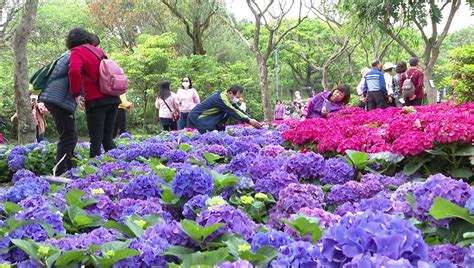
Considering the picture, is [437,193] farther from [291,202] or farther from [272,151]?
[272,151]

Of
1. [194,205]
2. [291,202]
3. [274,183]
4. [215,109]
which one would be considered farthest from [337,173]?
[215,109]

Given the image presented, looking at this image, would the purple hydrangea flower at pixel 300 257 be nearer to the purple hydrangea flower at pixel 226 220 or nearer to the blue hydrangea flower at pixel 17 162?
the purple hydrangea flower at pixel 226 220

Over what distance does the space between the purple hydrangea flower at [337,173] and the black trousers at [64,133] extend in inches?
126

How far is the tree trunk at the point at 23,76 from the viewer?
25.7 feet

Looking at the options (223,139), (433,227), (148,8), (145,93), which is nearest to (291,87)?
(148,8)

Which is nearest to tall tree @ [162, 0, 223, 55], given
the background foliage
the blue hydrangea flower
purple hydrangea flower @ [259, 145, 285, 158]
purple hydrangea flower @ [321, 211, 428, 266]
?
the background foliage

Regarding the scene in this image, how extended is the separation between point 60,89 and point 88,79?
1.14ft

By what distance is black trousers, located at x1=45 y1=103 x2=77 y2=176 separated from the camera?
5469mm

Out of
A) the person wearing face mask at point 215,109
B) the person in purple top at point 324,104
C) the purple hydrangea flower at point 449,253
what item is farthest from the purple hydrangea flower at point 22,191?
the person in purple top at point 324,104

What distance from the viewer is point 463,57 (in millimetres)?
9969

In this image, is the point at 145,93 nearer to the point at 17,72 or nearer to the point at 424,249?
the point at 17,72

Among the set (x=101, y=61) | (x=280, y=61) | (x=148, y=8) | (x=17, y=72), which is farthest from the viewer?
(x=280, y=61)

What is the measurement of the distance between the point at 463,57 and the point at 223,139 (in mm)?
6465

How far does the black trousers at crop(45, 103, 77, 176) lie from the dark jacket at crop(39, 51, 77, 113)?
70 mm
